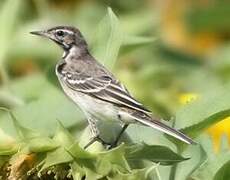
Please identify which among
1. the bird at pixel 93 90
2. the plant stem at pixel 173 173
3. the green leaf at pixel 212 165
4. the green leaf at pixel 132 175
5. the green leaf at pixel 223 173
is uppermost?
the green leaf at pixel 132 175

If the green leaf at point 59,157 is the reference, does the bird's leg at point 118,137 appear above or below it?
below

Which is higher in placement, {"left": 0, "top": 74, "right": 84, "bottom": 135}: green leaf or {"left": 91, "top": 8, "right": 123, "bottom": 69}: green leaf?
{"left": 91, "top": 8, "right": 123, "bottom": 69}: green leaf

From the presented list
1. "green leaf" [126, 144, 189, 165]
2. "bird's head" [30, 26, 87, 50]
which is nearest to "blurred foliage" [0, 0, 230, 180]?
"green leaf" [126, 144, 189, 165]

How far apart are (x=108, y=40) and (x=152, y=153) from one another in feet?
2.09

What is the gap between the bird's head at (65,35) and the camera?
13.1 feet

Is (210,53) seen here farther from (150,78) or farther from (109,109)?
(109,109)

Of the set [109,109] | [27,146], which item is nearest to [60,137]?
[27,146]

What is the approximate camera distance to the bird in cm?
316

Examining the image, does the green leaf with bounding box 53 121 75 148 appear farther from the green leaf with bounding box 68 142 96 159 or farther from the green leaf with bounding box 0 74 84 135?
the green leaf with bounding box 0 74 84 135

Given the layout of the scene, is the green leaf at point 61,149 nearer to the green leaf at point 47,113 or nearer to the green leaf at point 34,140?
the green leaf at point 34,140

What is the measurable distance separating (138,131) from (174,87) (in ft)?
4.88

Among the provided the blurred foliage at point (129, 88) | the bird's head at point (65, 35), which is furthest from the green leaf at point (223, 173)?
the bird's head at point (65, 35)

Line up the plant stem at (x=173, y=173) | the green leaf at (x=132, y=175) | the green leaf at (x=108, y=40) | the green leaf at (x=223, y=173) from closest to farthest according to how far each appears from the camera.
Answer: the green leaf at (x=132, y=175) < the green leaf at (x=223, y=173) < the plant stem at (x=173, y=173) < the green leaf at (x=108, y=40)

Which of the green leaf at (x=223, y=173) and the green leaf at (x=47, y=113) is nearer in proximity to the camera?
the green leaf at (x=223, y=173)
